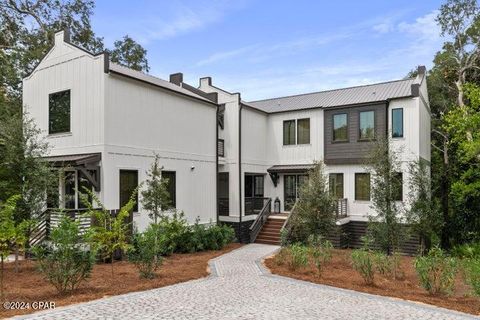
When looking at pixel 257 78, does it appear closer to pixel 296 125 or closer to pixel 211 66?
pixel 211 66

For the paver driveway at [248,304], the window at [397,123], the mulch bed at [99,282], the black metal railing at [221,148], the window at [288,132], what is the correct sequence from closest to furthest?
the paver driveway at [248,304], the mulch bed at [99,282], the window at [397,123], the black metal railing at [221,148], the window at [288,132]

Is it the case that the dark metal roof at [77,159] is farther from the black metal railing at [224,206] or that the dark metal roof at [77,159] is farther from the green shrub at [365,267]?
the green shrub at [365,267]

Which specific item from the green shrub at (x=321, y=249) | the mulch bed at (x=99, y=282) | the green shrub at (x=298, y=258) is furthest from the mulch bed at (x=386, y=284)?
the mulch bed at (x=99, y=282)

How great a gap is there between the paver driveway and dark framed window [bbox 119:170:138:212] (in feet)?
18.4

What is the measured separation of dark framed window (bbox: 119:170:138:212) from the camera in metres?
14.0

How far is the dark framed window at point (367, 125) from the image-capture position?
18.6m

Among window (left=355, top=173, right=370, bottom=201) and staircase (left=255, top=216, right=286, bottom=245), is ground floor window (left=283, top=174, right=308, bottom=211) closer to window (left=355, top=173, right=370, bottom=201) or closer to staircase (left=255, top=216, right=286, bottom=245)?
staircase (left=255, top=216, right=286, bottom=245)

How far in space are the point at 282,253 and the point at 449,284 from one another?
5.41 m

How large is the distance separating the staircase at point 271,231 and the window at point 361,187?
400 cm

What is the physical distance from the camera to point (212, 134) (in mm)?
18688

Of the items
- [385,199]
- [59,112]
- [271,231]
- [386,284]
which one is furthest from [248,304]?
[59,112]

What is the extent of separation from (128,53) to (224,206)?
17.3 metres

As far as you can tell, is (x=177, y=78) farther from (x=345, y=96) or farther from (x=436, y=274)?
(x=436, y=274)

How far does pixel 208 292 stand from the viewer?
8562 mm
